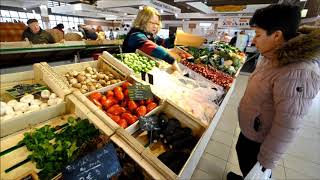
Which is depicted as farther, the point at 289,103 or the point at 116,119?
the point at 116,119

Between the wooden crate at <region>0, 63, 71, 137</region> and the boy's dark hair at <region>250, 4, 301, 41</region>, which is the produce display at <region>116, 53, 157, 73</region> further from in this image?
the boy's dark hair at <region>250, 4, 301, 41</region>

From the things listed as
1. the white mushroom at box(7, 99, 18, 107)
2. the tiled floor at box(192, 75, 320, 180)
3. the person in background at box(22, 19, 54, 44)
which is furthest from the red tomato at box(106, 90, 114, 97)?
the person in background at box(22, 19, 54, 44)

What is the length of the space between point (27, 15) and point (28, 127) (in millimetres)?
21718

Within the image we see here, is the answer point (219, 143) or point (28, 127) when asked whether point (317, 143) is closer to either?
point (219, 143)

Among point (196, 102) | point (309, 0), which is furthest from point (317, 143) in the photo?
point (309, 0)

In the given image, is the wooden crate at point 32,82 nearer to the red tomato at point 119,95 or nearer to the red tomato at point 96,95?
the red tomato at point 96,95

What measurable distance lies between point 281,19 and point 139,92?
51.7 inches

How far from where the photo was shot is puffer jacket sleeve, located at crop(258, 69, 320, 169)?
3.84 feet

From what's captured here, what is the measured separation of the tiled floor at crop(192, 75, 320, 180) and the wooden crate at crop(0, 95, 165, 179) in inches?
57.8

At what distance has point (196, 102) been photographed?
226 cm

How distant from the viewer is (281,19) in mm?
1274

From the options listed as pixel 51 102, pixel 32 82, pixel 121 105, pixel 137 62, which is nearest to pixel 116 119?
pixel 121 105

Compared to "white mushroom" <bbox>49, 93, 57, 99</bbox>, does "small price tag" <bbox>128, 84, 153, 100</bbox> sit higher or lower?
lower

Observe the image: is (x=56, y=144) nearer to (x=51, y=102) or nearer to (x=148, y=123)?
(x=51, y=102)
